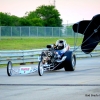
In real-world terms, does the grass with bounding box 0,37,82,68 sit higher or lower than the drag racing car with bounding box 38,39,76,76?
lower

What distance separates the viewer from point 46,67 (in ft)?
74.3

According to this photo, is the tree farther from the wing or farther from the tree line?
the wing

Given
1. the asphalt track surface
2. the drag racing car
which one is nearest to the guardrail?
the drag racing car

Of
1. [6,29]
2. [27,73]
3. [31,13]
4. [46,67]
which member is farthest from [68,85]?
[31,13]

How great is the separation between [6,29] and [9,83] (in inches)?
1679

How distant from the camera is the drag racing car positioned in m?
23.0

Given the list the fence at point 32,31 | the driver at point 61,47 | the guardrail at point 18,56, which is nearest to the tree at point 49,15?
the fence at point 32,31

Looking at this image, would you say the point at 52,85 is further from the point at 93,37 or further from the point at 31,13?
the point at 31,13

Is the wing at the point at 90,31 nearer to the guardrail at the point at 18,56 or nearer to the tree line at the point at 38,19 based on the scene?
the guardrail at the point at 18,56

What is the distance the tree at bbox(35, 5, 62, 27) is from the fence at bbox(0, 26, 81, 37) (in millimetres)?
23575

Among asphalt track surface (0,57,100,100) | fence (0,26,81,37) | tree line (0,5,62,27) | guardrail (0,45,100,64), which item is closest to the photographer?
asphalt track surface (0,57,100,100)

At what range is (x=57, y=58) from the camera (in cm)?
2356

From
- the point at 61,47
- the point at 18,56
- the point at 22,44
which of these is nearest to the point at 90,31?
the point at 61,47

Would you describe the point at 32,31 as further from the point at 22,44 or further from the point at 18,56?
the point at 18,56
